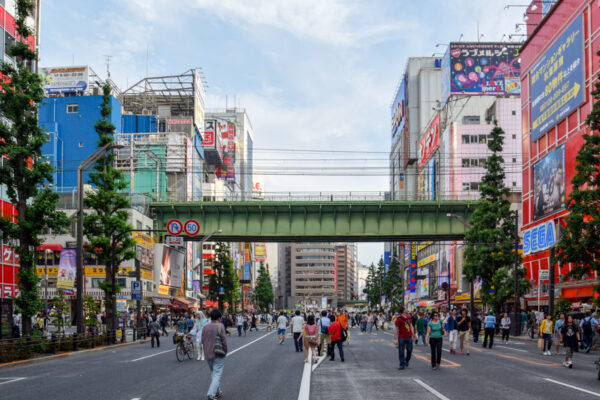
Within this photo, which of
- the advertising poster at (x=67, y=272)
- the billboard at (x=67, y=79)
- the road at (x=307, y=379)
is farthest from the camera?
the billboard at (x=67, y=79)

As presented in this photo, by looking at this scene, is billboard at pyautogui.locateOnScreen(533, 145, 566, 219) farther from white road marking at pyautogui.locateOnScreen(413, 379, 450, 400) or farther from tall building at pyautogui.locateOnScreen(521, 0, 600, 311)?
white road marking at pyautogui.locateOnScreen(413, 379, 450, 400)

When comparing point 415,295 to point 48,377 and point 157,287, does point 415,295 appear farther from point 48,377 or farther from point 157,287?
point 48,377

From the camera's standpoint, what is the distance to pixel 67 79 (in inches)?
3359

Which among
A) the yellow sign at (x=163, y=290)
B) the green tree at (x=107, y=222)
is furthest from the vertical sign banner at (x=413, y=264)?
the green tree at (x=107, y=222)

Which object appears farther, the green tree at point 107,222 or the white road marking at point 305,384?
the green tree at point 107,222

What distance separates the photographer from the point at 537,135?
192 feet

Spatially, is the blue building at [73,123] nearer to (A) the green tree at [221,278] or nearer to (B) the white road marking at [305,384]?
(A) the green tree at [221,278]

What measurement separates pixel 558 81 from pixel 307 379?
4481 centimetres

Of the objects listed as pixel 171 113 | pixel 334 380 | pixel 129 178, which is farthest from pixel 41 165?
pixel 171 113

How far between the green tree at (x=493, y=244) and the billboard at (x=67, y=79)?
54550 millimetres

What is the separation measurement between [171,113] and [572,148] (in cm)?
6570

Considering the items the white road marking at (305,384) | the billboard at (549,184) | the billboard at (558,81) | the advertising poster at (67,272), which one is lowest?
the white road marking at (305,384)

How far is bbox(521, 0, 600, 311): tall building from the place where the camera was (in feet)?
158

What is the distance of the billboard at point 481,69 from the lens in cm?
10050
